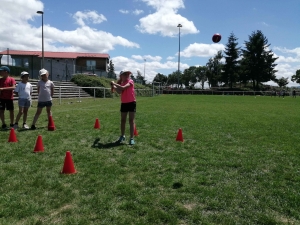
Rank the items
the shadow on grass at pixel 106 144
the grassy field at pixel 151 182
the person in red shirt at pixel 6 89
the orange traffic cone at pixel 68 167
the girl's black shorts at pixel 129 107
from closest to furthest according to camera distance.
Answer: the grassy field at pixel 151 182
the orange traffic cone at pixel 68 167
the shadow on grass at pixel 106 144
the girl's black shorts at pixel 129 107
the person in red shirt at pixel 6 89

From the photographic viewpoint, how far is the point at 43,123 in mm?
9305

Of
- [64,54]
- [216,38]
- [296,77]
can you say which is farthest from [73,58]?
[296,77]

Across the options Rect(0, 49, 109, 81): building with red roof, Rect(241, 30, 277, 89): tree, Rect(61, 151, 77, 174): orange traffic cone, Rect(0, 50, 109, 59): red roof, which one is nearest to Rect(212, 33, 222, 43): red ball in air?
Rect(61, 151, 77, 174): orange traffic cone

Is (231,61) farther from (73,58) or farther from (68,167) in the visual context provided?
(68,167)

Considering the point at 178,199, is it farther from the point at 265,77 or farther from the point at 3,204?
the point at 265,77

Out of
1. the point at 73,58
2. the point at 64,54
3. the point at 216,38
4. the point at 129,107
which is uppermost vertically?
the point at 64,54

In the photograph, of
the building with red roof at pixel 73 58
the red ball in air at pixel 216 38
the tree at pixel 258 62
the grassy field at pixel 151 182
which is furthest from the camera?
the tree at pixel 258 62

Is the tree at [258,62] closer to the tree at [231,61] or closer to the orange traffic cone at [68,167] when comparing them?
the tree at [231,61]

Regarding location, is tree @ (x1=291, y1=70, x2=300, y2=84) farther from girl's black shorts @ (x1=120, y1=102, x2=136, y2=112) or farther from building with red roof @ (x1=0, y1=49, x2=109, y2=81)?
girl's black shorts @ (x1=120, y1=102, x2=136, y2=112)

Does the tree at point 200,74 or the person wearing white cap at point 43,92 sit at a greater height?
the tree at point 200,74

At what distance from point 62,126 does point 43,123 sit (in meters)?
0.91

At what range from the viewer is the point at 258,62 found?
7831cm

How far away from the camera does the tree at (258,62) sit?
256 ft

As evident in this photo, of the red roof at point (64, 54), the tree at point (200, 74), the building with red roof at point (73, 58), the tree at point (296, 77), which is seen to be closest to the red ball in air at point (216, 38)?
the building with red roof at point (73, 58)
